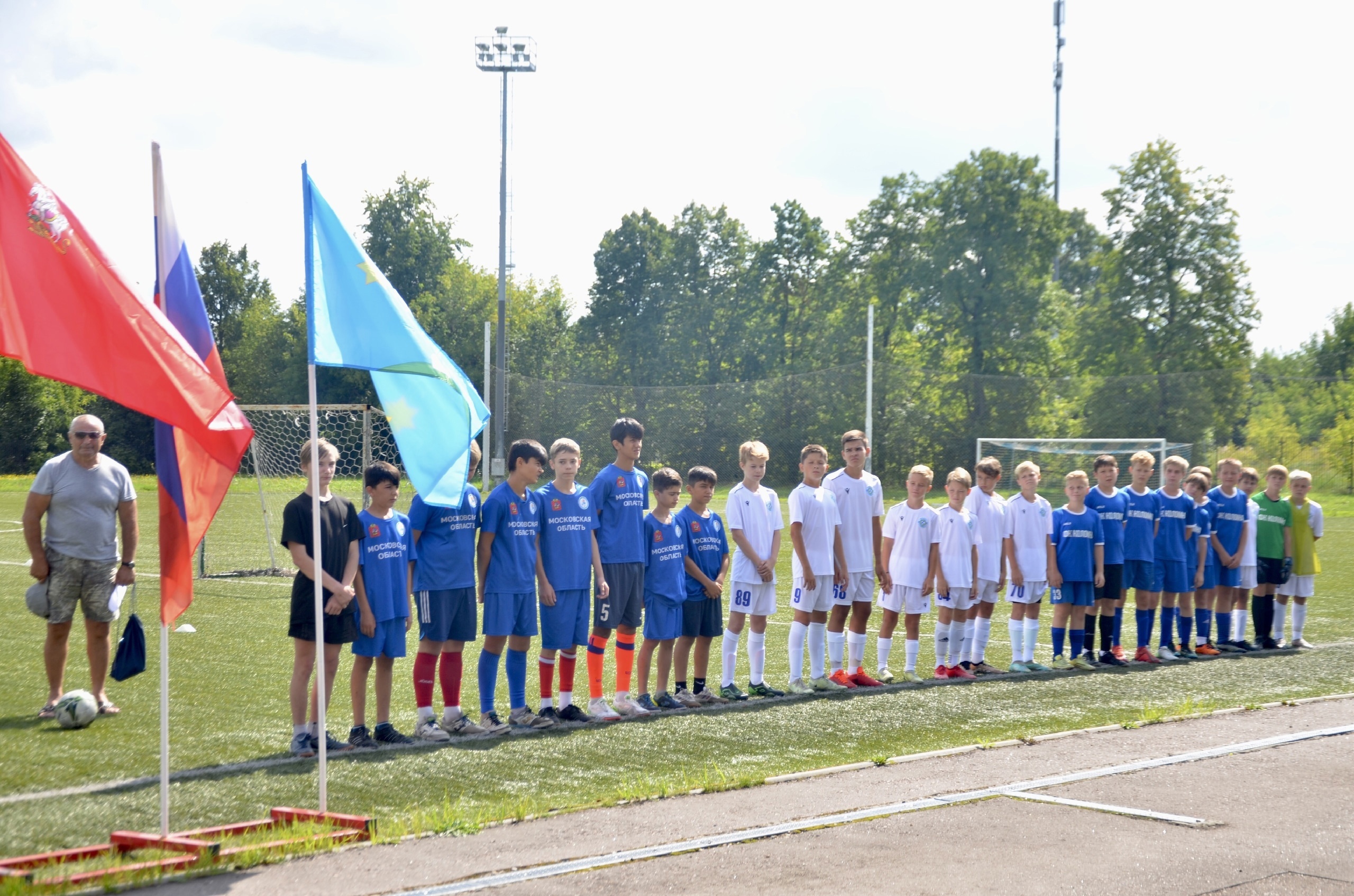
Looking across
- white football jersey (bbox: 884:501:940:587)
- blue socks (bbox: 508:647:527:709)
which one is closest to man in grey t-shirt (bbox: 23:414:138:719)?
blue socks (bbox: 508:647:527:709)

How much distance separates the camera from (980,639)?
987 centimetres

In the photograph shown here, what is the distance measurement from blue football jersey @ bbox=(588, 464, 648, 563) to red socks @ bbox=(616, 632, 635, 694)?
0.53 metres

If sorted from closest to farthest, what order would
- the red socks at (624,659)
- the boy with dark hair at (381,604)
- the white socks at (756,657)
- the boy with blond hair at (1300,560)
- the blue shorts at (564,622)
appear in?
1. the boy with dark hair at (381,604)
2. the blue shorts at (564,622)
3. the red socks at (624,659)
4. the white socks at (756,657)
5. the boy with blond hair at (1300,560)

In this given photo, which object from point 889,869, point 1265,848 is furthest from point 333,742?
point 1265,848

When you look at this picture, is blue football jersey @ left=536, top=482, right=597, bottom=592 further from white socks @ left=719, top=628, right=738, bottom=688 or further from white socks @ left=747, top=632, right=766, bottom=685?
white socks @ left=747, top=632, right=766, bottom=685

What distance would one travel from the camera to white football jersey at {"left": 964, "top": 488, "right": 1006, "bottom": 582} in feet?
32.3

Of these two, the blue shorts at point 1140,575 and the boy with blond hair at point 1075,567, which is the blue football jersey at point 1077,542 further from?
the blue shorts at point 1140,575

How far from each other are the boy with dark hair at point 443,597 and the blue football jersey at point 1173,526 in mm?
6930

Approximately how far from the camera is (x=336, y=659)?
21.8 feet

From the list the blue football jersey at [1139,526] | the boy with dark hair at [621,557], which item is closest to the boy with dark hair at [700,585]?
the boy with dark hair at [621,557]

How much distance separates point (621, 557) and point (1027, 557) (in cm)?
407

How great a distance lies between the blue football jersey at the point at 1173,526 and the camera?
11.1m

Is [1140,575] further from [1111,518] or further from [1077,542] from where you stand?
[1077,542]

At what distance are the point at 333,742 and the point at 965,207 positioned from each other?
45.0m
